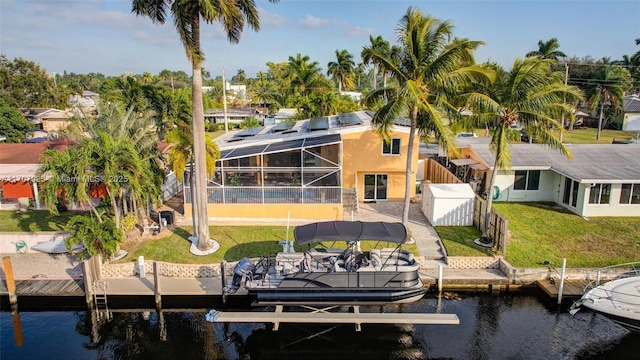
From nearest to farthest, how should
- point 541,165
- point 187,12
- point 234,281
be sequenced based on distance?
1. point 234,281
2. point 187,12
3. point 541,165

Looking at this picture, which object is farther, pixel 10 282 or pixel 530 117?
pixel 530 117

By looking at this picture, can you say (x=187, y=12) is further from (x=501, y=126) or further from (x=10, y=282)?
(x=501, y=126)

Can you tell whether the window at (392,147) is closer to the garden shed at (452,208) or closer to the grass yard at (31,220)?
the garden shed at (452,208)

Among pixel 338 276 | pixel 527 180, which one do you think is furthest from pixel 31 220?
pixel 527 180

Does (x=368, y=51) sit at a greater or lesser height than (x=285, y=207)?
greater

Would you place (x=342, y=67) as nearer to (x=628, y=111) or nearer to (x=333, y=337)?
(x=628, y=111)

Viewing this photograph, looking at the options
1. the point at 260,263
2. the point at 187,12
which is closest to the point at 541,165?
the point at 260,263

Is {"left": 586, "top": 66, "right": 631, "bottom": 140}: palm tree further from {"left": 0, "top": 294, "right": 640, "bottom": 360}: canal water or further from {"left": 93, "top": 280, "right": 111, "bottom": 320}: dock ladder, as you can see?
{"left": 93, "top": 280, "right": 111, "bottom": 320}: dock ladder

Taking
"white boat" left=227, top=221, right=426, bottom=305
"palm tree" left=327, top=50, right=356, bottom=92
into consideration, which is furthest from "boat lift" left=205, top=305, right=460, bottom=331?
"palm tree" left=327, top=50, right=356, bottom=92
